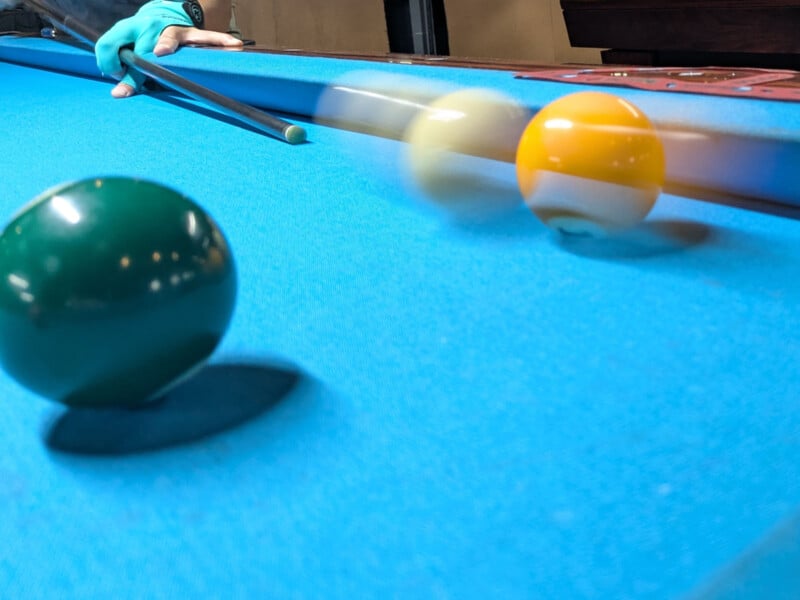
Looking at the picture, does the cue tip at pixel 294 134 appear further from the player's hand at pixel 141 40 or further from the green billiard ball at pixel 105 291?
the green billiard ball at pixel 105 291

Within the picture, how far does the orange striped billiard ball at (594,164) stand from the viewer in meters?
1.18

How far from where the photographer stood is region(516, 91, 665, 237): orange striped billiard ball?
1.18m

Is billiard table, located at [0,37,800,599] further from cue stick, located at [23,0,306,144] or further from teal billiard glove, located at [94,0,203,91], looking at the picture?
teal billiard glove, located at [94,0,203,91]

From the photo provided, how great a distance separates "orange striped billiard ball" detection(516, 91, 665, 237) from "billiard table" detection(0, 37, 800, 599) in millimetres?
61

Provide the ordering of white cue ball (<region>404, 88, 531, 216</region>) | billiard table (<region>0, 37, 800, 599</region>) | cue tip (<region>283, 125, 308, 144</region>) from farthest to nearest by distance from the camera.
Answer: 1. cue tip (<region>283, 125, 308, 144</region>)
2. white cue ball (<region>404, 88, 531, 216</region>)
3. billiard table (<region>0, 37, 800, 599</region>)

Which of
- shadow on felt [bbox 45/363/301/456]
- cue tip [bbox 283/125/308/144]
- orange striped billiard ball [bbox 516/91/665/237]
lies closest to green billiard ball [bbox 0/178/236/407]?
shadow on felt [bbox 45/363/301/456]

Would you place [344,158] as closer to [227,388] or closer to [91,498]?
[227,388]

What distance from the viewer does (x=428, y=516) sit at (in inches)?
25.5

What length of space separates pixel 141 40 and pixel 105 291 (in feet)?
8.23

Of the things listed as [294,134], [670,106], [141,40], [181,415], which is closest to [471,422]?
[181,415]

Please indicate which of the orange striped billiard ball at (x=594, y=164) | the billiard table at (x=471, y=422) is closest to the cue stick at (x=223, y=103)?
the billiard table at (x=471, y=422)

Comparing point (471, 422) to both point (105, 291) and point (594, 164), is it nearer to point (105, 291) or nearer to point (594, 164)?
point (105, 291)

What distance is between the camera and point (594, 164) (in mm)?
1186

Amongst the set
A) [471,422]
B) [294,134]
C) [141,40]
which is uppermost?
[141,40]
